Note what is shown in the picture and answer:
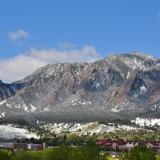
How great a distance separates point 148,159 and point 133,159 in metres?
6.56

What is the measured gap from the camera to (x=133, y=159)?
588 ft

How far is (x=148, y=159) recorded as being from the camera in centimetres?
17425
